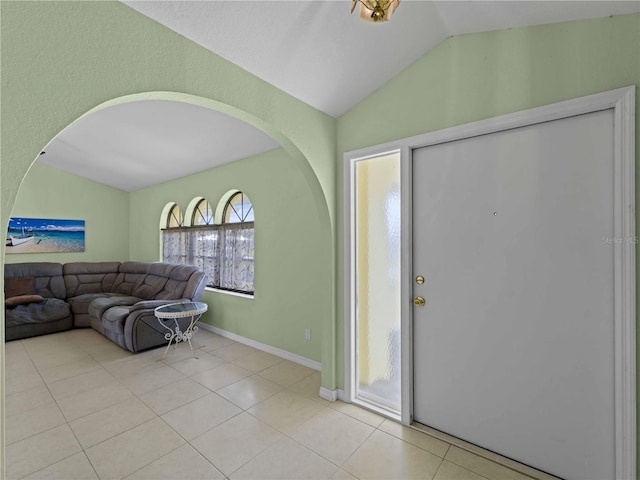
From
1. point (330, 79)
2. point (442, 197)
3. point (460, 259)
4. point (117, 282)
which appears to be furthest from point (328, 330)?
point (117, 282)

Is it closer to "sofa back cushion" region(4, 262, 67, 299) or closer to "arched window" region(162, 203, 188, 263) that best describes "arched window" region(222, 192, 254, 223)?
"arched window" region(162, 203, 188, 263)

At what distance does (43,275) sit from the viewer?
16.0 feet

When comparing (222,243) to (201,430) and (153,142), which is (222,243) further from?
(201,430)

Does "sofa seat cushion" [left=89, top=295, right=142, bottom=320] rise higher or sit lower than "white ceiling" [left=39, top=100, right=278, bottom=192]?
lower

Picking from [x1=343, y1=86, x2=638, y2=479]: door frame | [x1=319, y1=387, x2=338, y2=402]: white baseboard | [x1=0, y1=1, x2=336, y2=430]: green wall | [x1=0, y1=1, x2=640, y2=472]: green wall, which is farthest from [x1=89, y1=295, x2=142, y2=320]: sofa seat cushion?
[x1=343, y1=86, x2=638, y2=479]: door frame

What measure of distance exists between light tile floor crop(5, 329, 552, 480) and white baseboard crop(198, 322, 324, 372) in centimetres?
9

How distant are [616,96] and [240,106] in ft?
6.54

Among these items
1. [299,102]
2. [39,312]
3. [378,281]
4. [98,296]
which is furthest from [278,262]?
[39,312]

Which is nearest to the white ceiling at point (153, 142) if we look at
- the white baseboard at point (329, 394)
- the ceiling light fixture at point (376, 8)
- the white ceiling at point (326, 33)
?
the white ceiling at point (326, 33)

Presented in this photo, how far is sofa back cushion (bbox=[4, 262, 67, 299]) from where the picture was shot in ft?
15.3

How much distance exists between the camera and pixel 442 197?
2.04 m

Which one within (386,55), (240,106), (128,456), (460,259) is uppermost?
(386,55)

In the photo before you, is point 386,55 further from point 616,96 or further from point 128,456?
point 128,456

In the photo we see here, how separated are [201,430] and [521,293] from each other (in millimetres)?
2317
